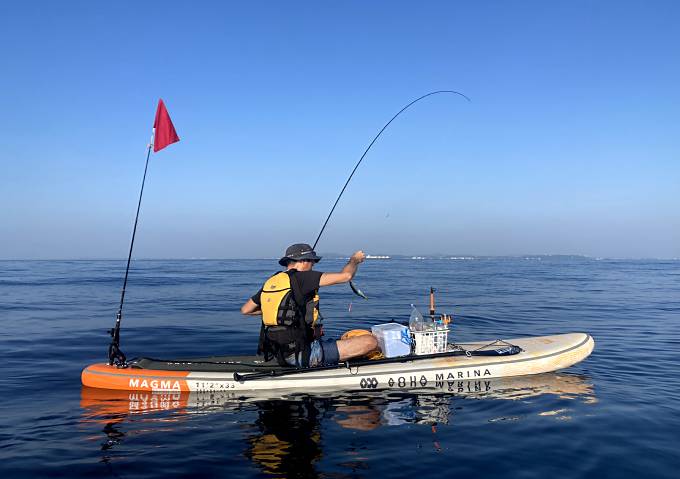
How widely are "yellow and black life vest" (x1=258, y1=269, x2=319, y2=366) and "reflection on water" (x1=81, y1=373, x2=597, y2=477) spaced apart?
0.87 meters

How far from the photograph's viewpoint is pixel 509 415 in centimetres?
640

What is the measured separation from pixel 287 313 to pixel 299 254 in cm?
91

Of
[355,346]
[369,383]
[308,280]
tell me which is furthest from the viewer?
[355,346]

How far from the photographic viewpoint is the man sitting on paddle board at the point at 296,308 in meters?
6.74

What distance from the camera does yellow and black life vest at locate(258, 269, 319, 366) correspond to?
22.5ft

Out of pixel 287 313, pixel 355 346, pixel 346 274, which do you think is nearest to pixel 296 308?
pixel 287 313

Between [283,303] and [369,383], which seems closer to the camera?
[283,303]

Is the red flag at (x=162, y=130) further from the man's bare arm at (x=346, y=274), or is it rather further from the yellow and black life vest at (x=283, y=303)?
Result: the man's bare arm at (x=346, y=274)

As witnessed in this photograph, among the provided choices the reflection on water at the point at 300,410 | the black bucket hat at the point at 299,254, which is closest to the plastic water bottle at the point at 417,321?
the reflection on water at the point at 300,410

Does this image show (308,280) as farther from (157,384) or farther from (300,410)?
(157,384)

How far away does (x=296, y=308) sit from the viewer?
22.6 ft

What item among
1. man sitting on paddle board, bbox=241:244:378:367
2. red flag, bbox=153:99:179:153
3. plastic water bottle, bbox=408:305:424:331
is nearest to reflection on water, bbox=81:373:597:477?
man sitting on paddle board, bbox=241:244:378:367

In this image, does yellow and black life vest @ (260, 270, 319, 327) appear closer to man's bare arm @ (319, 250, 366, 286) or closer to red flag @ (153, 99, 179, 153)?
man's bare arm @ (319, 250, 366, 286)

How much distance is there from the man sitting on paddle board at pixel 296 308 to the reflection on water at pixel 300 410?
2.07 ft
